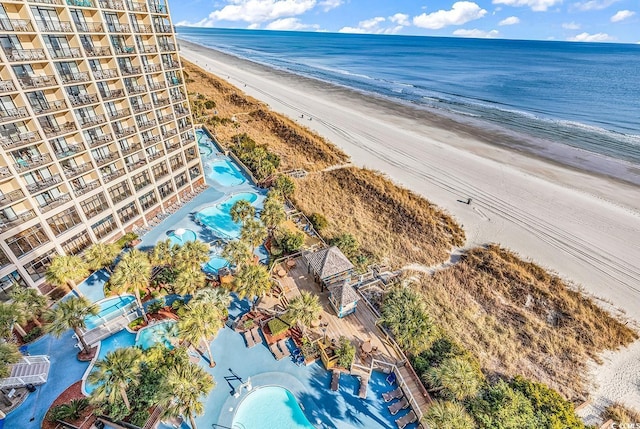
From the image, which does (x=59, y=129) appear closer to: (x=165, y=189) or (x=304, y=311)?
(x=165, y=189)

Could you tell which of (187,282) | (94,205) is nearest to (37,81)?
(94,205)

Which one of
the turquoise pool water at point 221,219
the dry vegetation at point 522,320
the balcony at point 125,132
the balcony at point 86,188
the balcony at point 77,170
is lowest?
the dry vegetation at point 522,320

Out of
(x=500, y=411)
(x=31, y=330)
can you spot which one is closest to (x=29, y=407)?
(x=31, y=330)

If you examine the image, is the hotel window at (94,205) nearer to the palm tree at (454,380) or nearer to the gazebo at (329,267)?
the gazebo at (329,267)

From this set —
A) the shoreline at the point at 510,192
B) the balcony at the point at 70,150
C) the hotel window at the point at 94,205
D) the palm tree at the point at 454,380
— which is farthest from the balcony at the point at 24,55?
the shoreline at the point at 510,192

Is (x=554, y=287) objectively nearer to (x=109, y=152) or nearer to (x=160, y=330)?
(x=160, y=330)

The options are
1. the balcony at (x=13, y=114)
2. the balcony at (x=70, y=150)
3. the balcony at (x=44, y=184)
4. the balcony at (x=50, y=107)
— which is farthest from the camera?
the balcony at (x=70, y=150)

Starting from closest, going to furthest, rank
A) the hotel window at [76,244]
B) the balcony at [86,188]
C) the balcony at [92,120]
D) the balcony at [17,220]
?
the balcony at [17,220] → the balcony at [92,120] → the hotel window at [76,244] → the balcony at [86,188]

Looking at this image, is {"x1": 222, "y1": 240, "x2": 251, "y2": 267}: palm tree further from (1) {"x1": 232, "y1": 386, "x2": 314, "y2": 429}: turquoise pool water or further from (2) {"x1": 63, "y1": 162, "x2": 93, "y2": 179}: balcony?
(2) {"x1": 63, "y1": 162, "x2": 93, "y2": 179}: balcony
